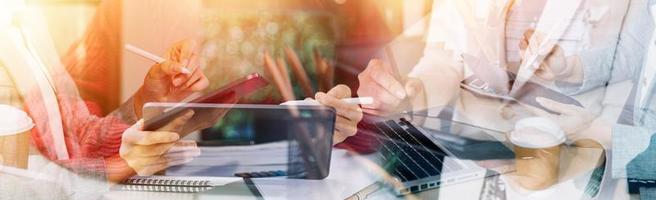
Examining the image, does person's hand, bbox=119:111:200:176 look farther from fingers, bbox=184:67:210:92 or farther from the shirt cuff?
the shirt cuff

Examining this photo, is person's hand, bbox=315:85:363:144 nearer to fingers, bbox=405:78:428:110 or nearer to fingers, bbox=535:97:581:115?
fingers, bbox=405:78:428:110

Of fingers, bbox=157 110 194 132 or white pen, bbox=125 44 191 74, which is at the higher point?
white pen, bbox=125 44 191 74

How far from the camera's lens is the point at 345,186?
1.13m

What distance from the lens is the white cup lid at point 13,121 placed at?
3.61ft

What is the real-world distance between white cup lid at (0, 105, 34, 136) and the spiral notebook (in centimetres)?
19

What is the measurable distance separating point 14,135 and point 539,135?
901 mm

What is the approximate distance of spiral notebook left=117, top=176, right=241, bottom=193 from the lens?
1126 mm

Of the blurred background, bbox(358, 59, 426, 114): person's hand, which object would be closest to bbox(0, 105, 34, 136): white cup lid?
the blurred background

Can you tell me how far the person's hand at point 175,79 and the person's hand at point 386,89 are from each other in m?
0.28

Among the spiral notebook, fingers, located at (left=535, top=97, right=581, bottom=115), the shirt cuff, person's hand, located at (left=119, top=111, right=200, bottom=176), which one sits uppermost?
the shirt cuff

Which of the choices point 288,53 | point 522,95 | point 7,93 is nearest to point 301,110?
point 288,53

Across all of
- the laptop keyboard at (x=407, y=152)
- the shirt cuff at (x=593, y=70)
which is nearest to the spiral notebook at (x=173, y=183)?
the laptop keyboard at (x=407, y=152)

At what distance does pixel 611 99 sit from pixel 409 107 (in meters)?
0.34

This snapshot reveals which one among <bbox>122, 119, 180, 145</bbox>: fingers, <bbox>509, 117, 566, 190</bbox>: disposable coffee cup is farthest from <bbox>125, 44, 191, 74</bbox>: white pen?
<bbox>509, 117, 566, 190</bbox>: disposable coffee cup
